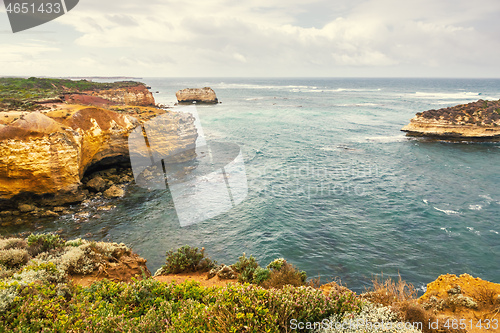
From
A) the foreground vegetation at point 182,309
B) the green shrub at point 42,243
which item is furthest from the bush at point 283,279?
the green shrub at point 42,243

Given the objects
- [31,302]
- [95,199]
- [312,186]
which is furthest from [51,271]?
[312,186]

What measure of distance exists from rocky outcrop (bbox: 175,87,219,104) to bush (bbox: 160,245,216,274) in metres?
76.8

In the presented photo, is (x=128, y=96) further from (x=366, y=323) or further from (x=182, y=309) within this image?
(x=366, y=323)

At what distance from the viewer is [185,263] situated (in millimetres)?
10859

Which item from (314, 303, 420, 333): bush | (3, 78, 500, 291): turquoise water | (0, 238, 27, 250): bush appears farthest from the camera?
(3, 78, 500, 291): turquoise water

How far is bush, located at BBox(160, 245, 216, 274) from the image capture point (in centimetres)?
1074

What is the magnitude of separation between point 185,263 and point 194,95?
255ft

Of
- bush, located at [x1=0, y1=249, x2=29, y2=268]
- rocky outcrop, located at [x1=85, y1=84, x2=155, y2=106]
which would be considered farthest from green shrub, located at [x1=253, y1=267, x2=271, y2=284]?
rocky outcrop, located at [x1=85, y1=84, x2=155, y2=106]

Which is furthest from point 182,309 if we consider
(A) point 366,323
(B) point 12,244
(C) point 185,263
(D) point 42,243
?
(B) point 12,244

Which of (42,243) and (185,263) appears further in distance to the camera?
(185,263)

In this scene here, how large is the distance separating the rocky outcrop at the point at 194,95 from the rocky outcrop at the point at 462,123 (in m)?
59.3

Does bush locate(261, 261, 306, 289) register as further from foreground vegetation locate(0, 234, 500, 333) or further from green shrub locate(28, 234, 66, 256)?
green shrub locate(28, 234, 66, 256)

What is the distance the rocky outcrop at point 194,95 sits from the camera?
82.3m

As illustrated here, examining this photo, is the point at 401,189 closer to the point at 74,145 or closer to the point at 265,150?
the point at 265,150
